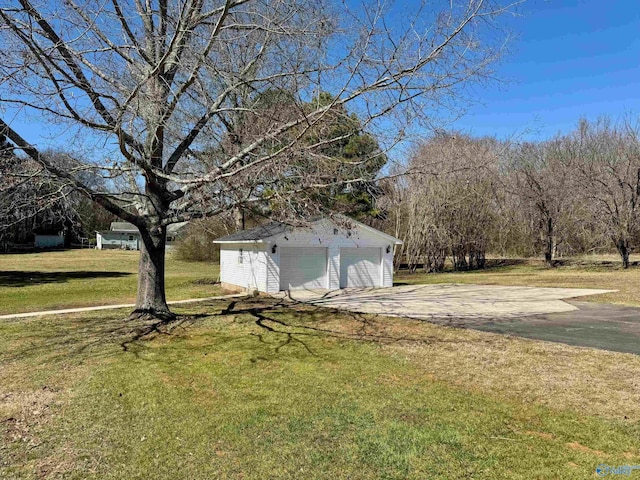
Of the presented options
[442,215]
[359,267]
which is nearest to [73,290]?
[359,267]

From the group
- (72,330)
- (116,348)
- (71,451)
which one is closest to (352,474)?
(71,451)

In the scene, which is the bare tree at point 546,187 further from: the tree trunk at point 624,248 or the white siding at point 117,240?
the white siding at point 117,240

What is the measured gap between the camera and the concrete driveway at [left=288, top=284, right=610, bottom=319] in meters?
12.1

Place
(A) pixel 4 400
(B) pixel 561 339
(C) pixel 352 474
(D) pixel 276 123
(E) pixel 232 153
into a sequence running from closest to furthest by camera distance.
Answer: (C) pixel 352 474
(A) pixel 4 400
(D) pixel 276 123
(B) pixel 561 339
(E) pixel 232 153

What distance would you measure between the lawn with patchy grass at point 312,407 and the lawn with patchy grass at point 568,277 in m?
9.22

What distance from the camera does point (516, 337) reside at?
8.80 metres

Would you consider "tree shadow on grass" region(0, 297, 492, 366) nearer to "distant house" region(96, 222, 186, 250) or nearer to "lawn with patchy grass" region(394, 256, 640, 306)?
"lawn with patchy grass" region(394, 256, 640, 306)

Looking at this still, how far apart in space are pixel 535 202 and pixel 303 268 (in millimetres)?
16861

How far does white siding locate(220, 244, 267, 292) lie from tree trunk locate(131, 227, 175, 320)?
6.15 m

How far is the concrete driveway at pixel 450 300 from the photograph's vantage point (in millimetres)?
12141

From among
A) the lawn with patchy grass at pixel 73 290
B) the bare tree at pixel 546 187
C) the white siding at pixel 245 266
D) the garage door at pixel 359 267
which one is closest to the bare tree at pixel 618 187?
the bare tree at pixel 546 187

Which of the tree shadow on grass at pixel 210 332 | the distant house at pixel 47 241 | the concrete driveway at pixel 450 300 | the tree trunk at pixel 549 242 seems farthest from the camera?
the distant house at pixel 47 241

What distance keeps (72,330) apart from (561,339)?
10196mm

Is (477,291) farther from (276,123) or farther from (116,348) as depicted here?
(116,348)
